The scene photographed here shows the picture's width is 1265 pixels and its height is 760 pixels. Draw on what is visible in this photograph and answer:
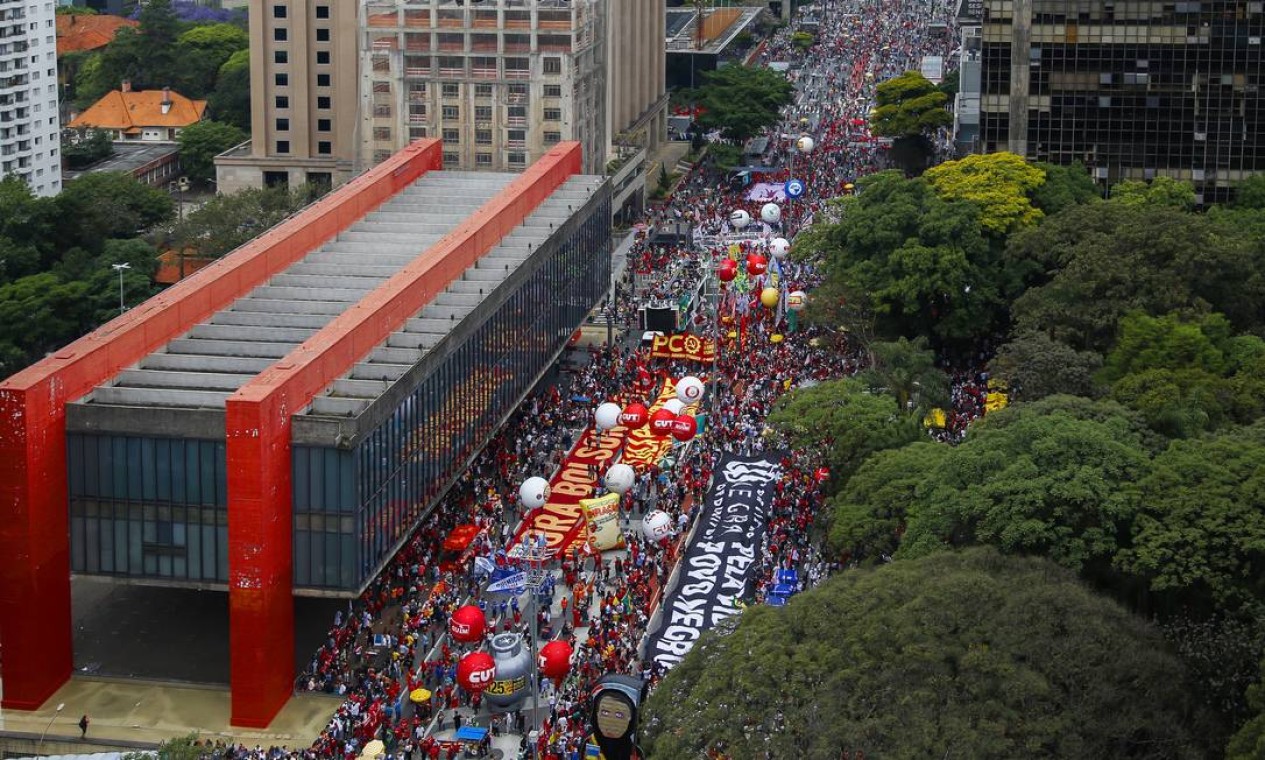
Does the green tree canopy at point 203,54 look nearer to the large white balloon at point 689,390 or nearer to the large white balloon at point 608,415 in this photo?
the large white balloon at point 608,415

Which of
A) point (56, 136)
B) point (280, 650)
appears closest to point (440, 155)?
point (56, 136)

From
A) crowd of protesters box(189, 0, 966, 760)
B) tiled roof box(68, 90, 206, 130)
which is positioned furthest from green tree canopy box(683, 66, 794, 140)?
tiled roof box(68, 90, 206, 130)

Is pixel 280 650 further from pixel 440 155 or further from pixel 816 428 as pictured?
pixel 440 155

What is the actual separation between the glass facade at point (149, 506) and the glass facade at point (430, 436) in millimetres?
2899

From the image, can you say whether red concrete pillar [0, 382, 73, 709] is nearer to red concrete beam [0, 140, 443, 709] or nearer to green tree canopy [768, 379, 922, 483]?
red concrete beam [0, 140, 443, 709]

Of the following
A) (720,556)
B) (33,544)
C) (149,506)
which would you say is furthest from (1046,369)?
(33,544)

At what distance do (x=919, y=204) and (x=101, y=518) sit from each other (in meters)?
53.4

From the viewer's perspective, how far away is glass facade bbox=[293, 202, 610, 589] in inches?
2906

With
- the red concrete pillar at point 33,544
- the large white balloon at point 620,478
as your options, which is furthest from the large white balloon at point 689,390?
the red concrete pillar at point 33,544

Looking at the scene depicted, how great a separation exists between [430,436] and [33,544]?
1724cm

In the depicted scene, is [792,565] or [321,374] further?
[792,565]

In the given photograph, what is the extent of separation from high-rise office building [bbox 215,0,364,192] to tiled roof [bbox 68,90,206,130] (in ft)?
87.9

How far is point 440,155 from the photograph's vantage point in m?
124

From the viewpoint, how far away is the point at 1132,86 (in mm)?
121062
